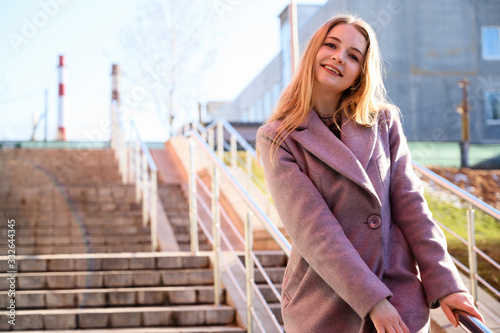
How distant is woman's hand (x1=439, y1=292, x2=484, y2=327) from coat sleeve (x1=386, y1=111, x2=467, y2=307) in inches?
0.6

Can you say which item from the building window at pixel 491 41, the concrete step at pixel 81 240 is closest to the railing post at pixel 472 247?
the concrete step at pixel 81 240

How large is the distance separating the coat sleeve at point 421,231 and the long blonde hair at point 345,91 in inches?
5.5

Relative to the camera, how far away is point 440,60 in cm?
1947

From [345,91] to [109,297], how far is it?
2897mm

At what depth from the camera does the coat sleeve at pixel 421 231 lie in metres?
1.55

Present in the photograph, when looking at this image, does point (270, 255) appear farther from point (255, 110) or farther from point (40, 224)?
point (255, 110)

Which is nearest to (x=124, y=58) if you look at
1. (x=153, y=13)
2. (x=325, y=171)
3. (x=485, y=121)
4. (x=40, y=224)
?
(x=153, y=13)

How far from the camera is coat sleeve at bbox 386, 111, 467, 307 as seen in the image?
5.10ft

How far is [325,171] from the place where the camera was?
1657mm

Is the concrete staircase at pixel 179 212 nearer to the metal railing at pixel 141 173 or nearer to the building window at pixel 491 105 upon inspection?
the metal railing at pixel 141 173

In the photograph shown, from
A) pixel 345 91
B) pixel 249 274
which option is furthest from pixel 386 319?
pixel 249 274

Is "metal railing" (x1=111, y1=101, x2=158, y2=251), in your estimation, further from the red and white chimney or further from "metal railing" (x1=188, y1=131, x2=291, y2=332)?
the red and white chimney

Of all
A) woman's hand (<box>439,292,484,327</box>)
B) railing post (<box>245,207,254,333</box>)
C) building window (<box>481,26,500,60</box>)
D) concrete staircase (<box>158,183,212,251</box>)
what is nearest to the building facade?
building window (<box>481,26,500,60</box>)

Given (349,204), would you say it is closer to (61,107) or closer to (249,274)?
(249,274)
